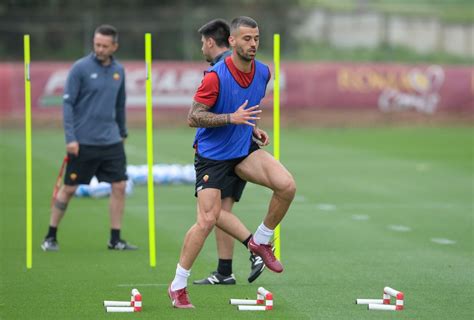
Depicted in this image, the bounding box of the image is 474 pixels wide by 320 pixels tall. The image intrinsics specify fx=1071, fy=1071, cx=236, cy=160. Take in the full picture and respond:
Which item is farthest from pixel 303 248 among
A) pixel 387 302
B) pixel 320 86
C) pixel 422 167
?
pixel 320 86

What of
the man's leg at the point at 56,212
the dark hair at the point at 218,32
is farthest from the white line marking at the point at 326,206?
the dark hair at the point at 218,32

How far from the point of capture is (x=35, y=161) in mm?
21641

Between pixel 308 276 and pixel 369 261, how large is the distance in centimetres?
108

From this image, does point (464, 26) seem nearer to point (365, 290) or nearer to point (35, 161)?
point (35, 161)

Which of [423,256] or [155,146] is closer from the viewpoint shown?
[423,256]

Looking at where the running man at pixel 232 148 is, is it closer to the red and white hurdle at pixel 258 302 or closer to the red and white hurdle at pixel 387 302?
the red and white hurdle at pixel 258 302

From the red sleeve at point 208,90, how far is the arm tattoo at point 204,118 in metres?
0.04

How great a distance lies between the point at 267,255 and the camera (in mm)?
8555

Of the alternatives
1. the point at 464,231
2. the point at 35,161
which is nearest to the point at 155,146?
the point at 35,161

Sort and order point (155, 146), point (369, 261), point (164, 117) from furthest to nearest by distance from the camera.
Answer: point (164, 117) → point (155, 146) → point (369, 261)

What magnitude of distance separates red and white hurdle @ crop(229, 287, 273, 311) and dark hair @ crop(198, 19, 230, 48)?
7.25ft

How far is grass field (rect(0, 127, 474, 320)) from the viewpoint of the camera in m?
8.37

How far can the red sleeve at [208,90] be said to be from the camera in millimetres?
8266

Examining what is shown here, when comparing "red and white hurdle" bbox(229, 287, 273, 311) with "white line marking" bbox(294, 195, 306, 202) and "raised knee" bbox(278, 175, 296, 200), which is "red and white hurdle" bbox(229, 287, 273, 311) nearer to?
"raised knee" bbox(278, 175, 296, 200)
